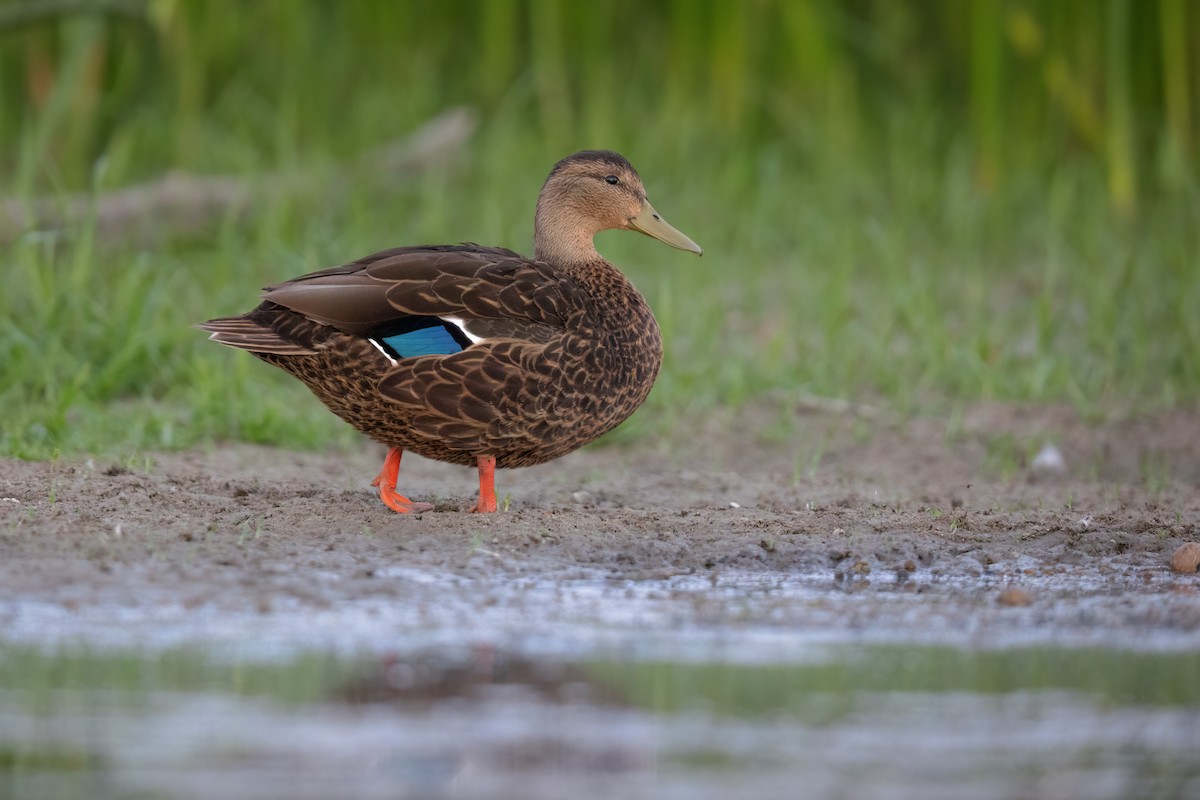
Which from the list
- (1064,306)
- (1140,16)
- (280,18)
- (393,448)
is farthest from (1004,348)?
(280,18)

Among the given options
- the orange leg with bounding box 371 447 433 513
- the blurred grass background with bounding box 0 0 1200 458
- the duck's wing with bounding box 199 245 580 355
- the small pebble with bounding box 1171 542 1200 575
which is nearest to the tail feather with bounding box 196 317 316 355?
the duck's wing with bounding box 199 245 580 355

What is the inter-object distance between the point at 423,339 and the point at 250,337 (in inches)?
19.4

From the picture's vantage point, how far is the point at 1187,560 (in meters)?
4.34

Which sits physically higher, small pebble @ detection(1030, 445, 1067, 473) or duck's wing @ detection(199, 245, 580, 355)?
duck's wing @ detection(199, 245, 580, 355)

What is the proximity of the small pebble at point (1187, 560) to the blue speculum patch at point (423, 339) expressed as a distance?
1896 mm

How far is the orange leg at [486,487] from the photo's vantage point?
4.83 m

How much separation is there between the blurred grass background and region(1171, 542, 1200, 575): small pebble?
6.98ft

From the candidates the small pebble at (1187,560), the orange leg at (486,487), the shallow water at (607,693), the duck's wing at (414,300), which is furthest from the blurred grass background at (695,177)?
the shallow water at (607,693)

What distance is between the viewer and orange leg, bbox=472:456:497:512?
4.83 meters

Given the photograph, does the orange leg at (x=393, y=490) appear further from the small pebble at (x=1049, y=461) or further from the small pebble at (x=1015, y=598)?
the small pebble at (x=1049, y=461)

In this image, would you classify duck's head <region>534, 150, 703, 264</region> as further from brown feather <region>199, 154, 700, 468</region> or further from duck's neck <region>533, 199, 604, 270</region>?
brown feather <region>199, 154, 700, 468</region>

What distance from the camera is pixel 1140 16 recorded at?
28.6 feet

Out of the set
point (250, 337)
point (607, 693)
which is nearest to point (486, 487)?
point (250, 337)

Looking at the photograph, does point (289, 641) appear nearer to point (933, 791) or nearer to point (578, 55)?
point (933, 791)
